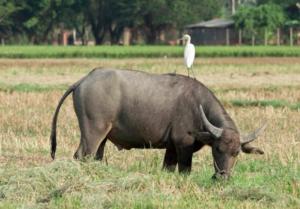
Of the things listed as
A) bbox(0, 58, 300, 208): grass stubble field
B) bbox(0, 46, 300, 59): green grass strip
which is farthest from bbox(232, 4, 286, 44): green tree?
bbox(0, 58, 300, 208): grass stubble field

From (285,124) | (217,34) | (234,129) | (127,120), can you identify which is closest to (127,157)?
(127,120)

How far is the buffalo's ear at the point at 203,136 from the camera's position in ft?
26.1

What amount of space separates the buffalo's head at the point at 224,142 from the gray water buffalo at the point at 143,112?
26 centimetres

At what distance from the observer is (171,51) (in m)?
44.8

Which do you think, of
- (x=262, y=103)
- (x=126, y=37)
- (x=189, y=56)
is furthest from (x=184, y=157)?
(x=126, y=37)

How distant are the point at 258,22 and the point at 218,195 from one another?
56.8 meters

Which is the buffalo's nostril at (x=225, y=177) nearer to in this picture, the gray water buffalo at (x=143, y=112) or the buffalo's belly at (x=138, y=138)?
the gray water buffalo at (x=143, y=112)

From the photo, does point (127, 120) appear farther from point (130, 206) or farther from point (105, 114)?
point (130, 206)

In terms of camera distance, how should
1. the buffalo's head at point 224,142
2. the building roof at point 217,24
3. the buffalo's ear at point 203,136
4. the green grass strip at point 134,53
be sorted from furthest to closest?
the building roof at point 217,24 < the green grass strip at point 134,53 < the buffalo's ear at point 203,136 < the buffalo's head at point 224,142

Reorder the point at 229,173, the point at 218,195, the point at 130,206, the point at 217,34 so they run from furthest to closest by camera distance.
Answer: the point at 217,34 → the point at 229,173 → the point at 218,195 → the point at 130,206

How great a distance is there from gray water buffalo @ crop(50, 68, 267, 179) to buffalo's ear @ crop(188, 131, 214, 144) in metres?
0.17

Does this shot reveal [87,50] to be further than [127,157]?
Yes

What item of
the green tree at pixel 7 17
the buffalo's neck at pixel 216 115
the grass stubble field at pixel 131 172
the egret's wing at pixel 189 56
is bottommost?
the grass stubble field at pixel 131 172

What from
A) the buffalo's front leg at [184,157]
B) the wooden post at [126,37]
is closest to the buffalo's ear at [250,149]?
the buffalo's front leg at [184,157]
